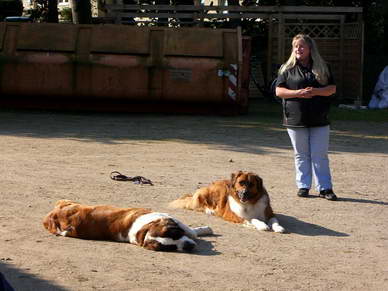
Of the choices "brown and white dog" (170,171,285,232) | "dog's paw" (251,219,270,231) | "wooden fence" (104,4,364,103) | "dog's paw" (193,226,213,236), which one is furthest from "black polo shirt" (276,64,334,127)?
"wooden fence" (104,4,364,103)

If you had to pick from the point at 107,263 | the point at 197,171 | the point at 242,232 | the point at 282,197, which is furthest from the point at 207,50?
the point at 107,263

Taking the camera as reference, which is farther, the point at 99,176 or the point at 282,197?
the point at 99,176

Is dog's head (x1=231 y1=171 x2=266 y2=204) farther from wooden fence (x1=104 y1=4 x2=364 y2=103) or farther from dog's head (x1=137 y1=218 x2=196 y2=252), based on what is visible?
wooden fence (x1=104 y1=4 x2=364 y2=103)

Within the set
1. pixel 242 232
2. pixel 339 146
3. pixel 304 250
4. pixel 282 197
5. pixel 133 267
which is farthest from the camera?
pixel 339 146

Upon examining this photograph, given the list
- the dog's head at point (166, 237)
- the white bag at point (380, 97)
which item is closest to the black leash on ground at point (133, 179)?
the dog's head at point (166, 237)

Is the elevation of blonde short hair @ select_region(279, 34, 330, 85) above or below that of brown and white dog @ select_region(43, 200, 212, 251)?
above

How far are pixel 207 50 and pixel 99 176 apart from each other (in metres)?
8.31

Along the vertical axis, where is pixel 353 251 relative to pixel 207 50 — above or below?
below

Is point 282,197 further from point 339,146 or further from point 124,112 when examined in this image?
point 124,112

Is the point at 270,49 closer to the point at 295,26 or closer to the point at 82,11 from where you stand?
the point at 295,26

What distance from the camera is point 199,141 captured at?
14.6 metres

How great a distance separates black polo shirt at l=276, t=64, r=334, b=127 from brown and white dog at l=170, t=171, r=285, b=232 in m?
1.62

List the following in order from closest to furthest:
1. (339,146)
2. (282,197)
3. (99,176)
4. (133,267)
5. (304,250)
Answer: (133,267), (304,250), (282,197), (99,176), (339,146)

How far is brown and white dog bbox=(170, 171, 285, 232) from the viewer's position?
8.12 metres
